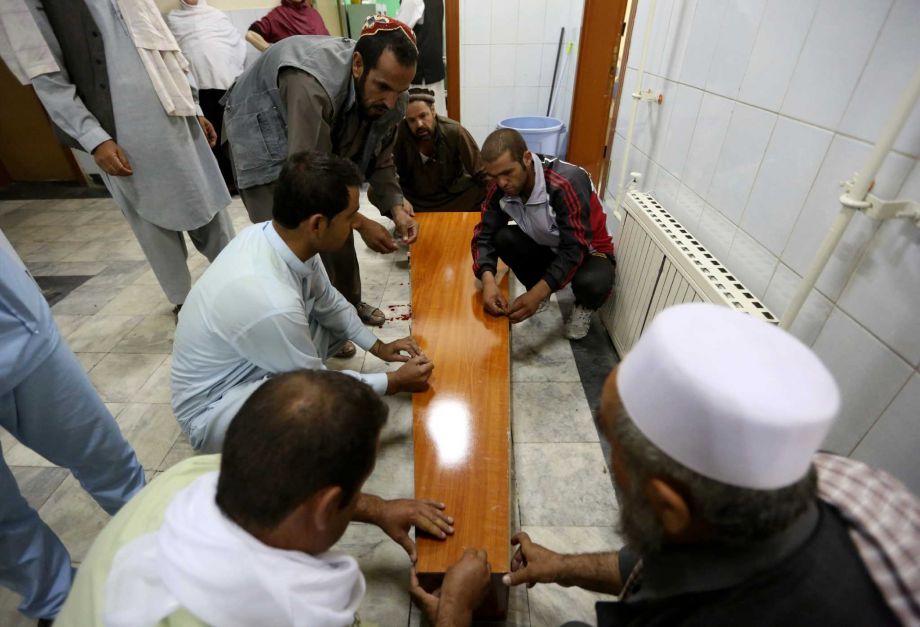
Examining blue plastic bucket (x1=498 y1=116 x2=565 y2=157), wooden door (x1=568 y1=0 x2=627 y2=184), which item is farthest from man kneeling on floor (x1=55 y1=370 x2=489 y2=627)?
blue plastic bucket (x1=498 y1=116 x2=565 y2=157)

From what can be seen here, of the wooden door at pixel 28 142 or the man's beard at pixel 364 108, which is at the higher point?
the man's beard at pixel 364 108

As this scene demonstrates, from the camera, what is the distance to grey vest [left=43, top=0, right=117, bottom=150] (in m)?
1.61

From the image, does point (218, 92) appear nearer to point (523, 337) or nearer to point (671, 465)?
point (523, 337)

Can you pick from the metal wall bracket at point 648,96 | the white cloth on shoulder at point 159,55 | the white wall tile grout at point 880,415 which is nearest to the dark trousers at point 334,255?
the white cloth on shoulder at point 159,55

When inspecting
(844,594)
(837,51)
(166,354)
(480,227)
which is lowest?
(166,354)

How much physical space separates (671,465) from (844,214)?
73 centimetres

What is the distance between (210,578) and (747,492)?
662mm

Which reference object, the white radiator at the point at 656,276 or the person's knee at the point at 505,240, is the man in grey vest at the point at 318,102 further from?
the white radiator at the point at 656,276

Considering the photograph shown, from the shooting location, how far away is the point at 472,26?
153 inches

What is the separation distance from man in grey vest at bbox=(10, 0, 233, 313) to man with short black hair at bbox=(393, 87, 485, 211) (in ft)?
3.85

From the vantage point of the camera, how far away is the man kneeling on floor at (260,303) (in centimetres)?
114

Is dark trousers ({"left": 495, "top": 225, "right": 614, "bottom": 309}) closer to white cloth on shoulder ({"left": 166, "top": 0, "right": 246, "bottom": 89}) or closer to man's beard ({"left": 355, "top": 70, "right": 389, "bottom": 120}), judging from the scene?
man's beard ({"left": 355, "top": 70, "right": 389, "bottom": 120})

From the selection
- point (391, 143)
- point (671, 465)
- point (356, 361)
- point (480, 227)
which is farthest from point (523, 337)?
point (671, 465)

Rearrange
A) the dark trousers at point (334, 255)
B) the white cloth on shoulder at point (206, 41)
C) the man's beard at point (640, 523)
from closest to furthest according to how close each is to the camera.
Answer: the man's beard at point (640, 523) < the dark trousers at point (334, 255) < the white cloth on shoulder at point (206, 41)
